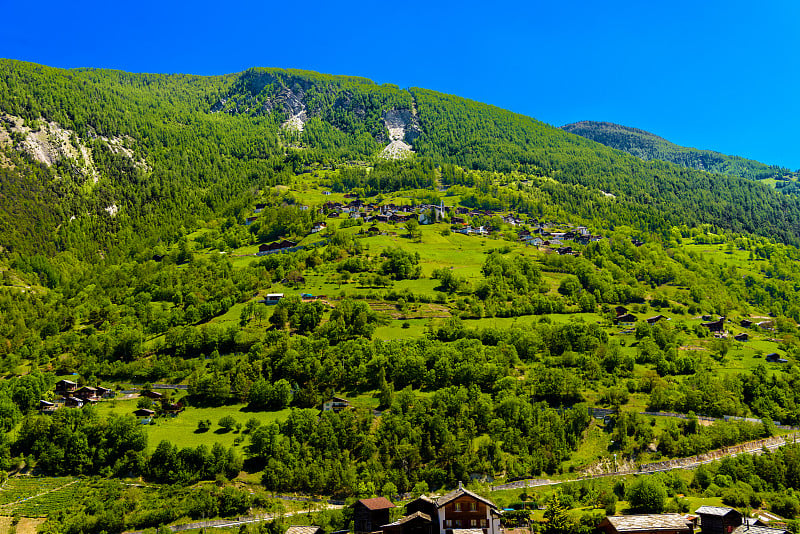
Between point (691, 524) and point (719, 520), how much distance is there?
2618 mm

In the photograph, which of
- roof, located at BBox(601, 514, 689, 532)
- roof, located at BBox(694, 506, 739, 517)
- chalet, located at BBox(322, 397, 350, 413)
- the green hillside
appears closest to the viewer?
roof, located at BBox(601, 514, 689, 532)

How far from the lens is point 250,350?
108 meters

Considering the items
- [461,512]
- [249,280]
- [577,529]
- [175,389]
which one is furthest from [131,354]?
[577,529]

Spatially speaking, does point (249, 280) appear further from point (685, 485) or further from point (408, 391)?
point (685, 485)

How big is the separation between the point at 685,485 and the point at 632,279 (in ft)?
304

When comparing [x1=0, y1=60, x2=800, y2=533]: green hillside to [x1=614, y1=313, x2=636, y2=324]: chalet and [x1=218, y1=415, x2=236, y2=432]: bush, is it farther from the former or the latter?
[x1=614, y1=313, x2=636, y2=324]: chalet

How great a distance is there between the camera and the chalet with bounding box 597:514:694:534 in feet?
177

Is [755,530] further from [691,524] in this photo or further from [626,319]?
[626,319]

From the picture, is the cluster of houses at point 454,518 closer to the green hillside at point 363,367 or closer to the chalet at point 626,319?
the green hillside at point 363,367

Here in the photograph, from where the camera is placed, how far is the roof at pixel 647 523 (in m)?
54.1

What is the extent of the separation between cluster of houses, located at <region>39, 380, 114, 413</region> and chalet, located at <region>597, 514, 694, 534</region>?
77950mm

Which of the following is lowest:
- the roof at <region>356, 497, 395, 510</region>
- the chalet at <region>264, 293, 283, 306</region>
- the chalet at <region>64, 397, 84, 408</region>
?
the roof at <region>356, 497, 395, 510</region>

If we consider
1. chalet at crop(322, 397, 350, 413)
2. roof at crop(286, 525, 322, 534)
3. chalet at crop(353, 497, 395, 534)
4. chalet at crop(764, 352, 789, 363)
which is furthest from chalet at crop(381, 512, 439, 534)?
chalet at crop(764, 352, 789, 363)

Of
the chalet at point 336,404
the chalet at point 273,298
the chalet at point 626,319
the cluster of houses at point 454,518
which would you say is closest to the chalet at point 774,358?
the chalet at point 626,319
